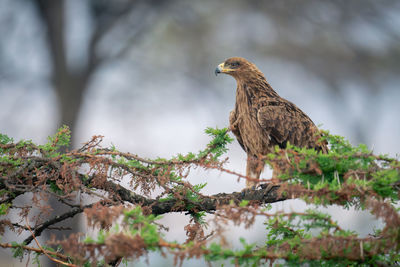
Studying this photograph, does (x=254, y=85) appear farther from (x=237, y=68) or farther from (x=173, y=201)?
(x=173, y=201)

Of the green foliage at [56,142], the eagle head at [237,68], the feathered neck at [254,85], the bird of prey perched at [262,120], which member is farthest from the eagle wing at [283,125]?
the green foliage at [56,142]

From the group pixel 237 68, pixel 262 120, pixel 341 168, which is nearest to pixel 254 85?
pixel 237 68

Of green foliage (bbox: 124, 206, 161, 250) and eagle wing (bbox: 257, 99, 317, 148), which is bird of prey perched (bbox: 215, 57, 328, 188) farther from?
green foliage (bbox: 124, 206, 161, 250)

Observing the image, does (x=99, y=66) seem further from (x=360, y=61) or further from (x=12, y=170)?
(x=12, y=170)

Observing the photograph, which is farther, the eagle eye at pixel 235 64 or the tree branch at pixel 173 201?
the eagle eye at pixel 235 64

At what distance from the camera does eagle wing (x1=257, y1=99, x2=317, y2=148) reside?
293 centimetres

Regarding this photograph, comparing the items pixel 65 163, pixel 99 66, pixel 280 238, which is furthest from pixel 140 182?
pixel 99 66

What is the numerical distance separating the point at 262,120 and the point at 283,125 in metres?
0.15

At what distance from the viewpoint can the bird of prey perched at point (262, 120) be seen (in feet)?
9.67

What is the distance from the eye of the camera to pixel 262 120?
2.93 m

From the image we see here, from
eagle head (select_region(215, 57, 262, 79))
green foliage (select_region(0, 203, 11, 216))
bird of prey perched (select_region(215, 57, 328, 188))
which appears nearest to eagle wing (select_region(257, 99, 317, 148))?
bird of prey perched (select_region(215, 57, 328, 188))

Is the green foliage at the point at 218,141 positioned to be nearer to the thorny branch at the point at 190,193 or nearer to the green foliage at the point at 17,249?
the thorny branch at the point at 190,193

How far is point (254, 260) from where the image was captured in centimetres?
119

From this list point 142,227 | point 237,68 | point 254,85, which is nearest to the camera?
point 142,227
